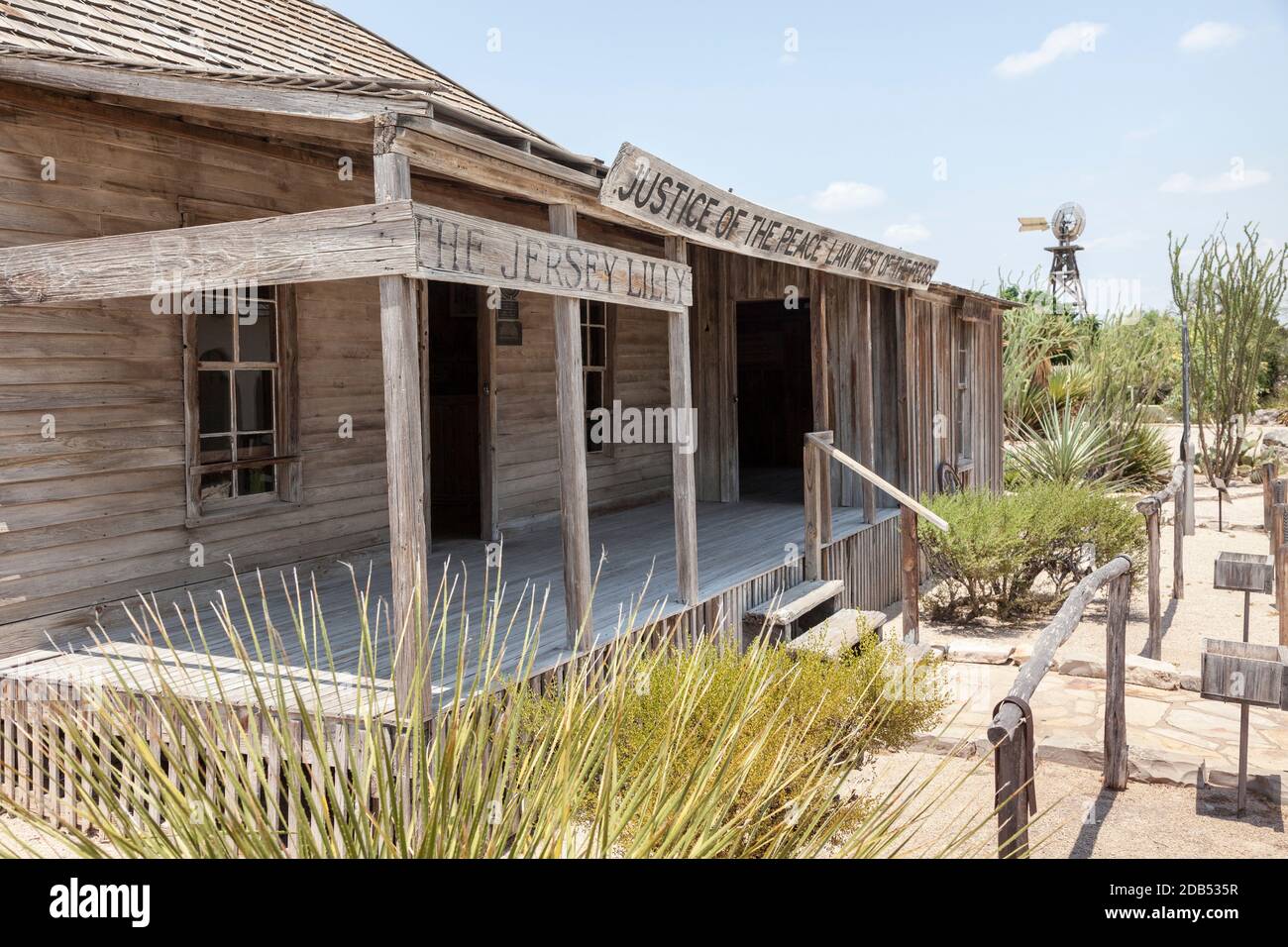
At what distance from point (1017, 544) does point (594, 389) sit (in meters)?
4.50

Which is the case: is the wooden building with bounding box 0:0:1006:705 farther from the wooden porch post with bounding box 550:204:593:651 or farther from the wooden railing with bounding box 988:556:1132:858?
the wooden railing with bounding box 988:556:1132:858

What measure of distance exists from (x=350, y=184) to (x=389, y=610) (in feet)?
11.0

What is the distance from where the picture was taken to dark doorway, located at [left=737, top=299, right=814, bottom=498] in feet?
55.8

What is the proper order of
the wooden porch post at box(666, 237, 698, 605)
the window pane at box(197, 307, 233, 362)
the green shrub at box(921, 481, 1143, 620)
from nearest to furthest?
the wooden porch post at box(666, 237, 698, 605) < the window pane at box(197, 307, 233, 362) < the green shrub at box(921, 481, 1143, 620)

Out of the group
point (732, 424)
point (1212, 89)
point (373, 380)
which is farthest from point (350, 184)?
point (1212, 89)

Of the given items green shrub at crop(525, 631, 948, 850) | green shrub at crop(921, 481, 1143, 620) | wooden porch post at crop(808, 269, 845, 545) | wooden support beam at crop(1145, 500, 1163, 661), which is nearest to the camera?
green shrub at crop(525, 631, 948, 850)

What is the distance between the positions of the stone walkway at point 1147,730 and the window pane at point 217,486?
187 inches

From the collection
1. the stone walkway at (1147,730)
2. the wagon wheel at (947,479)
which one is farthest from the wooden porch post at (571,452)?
the wagon wheel at (947,479)

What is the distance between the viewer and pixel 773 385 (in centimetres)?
1731

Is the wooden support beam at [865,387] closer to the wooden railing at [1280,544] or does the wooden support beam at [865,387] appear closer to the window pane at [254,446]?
the wooden railing at [1280,544]

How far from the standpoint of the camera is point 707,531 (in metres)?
9.90

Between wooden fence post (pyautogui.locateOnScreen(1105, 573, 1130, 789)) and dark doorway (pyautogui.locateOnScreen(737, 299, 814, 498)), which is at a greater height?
dark doorway (pyautogui.locateOnScreen(737, 299, 814, 498))

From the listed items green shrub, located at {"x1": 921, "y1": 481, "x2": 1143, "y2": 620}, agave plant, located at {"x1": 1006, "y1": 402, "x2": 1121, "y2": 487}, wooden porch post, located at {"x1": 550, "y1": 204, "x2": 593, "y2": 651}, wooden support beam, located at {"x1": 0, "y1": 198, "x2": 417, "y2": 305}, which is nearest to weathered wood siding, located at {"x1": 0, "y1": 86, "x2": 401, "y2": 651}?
wooden support beam, located at {"x1": 0, "y1": 198, "x2": 417, "y2": 305}

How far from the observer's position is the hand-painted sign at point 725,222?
5512 millimetres
